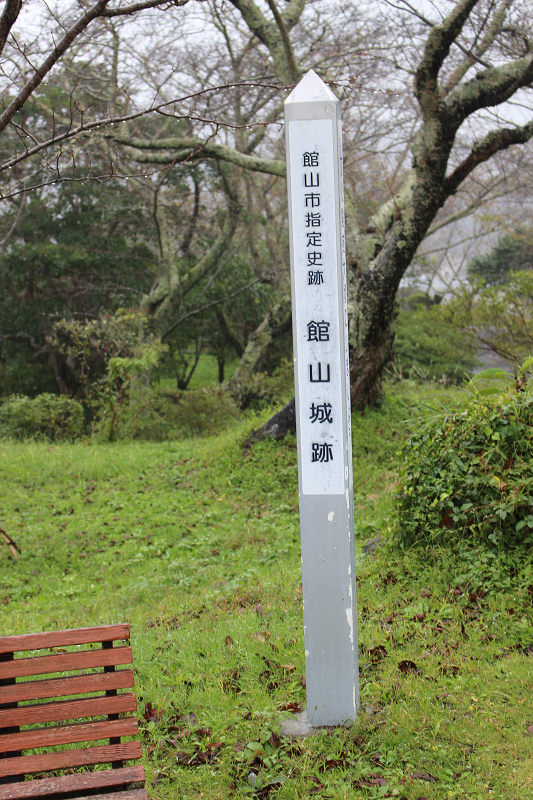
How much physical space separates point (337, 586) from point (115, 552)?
399cm

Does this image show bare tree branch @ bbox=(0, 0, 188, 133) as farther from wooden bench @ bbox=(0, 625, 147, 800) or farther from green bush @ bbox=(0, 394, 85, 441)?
green bush @ bbox=(0, 394, 85, 441)

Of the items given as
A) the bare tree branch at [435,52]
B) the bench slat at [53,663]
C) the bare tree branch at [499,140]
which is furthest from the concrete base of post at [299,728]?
the bare tree branch at [435,52]

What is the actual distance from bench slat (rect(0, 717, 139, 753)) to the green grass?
1.32 ft

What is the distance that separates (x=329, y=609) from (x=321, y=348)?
1.22m

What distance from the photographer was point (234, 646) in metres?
3.76

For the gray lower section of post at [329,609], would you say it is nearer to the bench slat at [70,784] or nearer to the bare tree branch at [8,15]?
the bench slat at [70,784]

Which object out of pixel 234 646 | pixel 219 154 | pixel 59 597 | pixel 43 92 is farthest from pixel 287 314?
pixel 234 646

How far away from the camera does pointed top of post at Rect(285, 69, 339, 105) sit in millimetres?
2820

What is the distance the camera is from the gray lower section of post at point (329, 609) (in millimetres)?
2918

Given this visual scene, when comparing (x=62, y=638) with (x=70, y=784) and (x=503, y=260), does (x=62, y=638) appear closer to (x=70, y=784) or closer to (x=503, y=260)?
(x=70, y=784)

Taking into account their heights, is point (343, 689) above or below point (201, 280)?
below

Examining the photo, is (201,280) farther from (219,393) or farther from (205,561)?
(205,561)

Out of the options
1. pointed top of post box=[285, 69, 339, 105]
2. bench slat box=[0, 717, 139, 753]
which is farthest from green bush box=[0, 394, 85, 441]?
pointed top of post box=[285, 69, 339, 105]

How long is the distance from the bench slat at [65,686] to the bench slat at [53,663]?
42 millimetres
